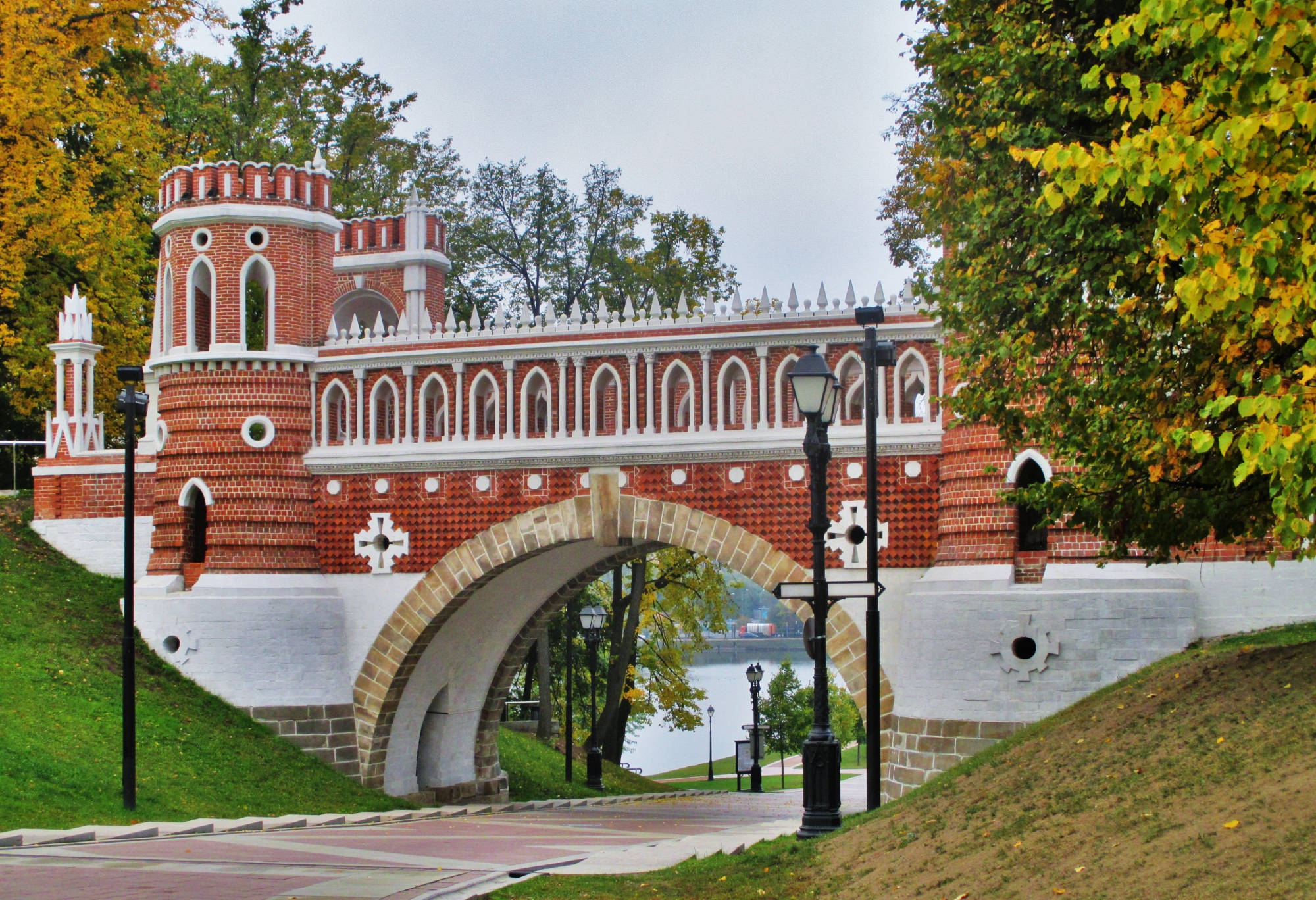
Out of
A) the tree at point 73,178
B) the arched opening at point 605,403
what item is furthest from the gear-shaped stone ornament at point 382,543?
the tree at point 73,178

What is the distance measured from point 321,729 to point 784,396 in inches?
296

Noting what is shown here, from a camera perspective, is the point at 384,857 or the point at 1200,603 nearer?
the point at 384,857

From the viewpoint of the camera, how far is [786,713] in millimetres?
47000

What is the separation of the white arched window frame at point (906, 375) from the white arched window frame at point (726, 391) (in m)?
1.78

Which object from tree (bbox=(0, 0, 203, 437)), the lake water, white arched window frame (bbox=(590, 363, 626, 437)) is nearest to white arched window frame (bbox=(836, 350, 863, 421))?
white arched window frame (bbox=(590, 363, 626, 437))

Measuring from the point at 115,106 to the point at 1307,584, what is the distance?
21.3m

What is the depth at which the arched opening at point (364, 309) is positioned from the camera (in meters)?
24.1

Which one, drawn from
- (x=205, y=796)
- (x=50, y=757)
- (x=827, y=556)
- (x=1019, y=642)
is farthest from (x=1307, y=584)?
(x=50, y=757)

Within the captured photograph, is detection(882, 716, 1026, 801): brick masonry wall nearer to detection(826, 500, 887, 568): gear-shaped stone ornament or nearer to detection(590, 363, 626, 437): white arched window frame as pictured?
detection(826, 500, 887, 568): gear-shaped stone ornament

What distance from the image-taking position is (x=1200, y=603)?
15.0m

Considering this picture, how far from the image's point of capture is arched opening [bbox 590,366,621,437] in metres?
18.9

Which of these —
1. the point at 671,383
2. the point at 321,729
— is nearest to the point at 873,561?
the point at 671,383

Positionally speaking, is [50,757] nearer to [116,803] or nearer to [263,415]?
[116,803]

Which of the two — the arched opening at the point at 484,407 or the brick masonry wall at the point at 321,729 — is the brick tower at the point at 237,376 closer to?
the brick masonry wall at the point at 321,729
